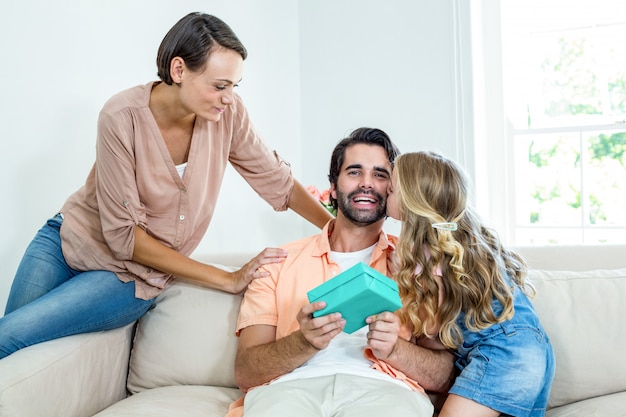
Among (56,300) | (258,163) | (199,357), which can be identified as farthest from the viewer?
(258,163)

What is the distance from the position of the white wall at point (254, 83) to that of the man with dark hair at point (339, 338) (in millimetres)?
997

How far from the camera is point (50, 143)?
255cm

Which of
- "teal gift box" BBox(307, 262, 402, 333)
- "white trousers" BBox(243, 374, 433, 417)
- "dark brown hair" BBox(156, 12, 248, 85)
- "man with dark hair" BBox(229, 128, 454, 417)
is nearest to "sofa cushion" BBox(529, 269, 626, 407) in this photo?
"man with dark hair" BBox(229, 128, 454, 417)

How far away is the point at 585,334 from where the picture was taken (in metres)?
1.98

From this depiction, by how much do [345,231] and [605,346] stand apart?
81 centimetres

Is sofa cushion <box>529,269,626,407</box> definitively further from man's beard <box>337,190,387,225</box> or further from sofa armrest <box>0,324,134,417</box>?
sofa armrest <box>0,324,134,417</box>

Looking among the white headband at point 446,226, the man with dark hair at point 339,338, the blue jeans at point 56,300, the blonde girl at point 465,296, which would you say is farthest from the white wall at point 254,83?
the white headband at point 446,226

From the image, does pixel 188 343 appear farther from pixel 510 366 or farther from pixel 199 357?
pixel 510 366

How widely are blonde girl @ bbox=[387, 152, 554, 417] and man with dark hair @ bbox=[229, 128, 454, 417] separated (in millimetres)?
97

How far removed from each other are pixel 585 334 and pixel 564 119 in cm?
234

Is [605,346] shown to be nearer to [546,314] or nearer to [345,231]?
[546,314]

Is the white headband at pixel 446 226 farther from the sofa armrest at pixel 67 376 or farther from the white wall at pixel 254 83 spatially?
the white wall at pixel 254 83

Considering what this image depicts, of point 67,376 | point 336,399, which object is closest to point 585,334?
point 336,399

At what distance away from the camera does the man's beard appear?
2.13 m
